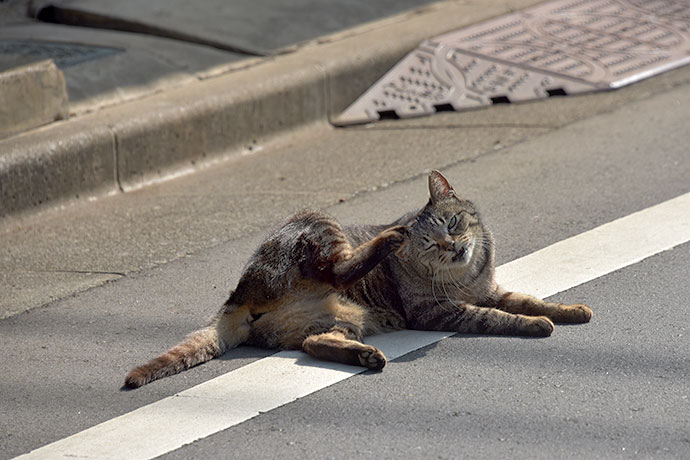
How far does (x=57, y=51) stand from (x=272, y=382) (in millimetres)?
4742

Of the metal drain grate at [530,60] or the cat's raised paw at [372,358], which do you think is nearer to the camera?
the cat's raised paw at [372,358]

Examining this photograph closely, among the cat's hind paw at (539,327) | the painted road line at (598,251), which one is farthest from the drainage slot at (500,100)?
the cat's hind paw at (539,327)

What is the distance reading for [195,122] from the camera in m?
7.66

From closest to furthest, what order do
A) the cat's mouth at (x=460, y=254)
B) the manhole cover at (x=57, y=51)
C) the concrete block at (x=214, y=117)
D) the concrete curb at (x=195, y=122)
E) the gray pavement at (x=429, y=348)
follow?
the gray pavement at (x=429, y=348) → the cat's mouth at (x=460, y=254) → the concrete curb at (x=195, y=122) → the concrete block at (x=214, y=117) → the manhole cover at (x=57, y=51)

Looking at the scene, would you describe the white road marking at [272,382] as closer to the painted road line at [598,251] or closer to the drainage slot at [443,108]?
the painted road line at [598,251]

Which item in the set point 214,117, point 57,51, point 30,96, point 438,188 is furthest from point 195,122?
point 438,188

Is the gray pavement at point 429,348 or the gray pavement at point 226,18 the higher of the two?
the gray pavement at point 226,18

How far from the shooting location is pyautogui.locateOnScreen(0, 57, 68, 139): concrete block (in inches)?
283

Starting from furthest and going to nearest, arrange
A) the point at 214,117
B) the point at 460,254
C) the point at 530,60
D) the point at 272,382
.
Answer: the point at 530,60 < the point at 214,117 < the point at 460,254 < the point at 272,382

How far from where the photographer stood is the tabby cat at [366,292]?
4.66m

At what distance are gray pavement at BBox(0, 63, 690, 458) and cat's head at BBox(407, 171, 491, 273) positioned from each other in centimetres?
36

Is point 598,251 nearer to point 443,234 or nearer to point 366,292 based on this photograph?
point 443,234

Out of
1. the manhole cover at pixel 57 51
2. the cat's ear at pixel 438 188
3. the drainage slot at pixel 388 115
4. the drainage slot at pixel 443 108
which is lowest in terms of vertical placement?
the drainage slot at pixel 388 115

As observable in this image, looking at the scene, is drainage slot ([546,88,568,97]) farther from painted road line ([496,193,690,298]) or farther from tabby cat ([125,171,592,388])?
tabby cat ([125,171,592,388])
